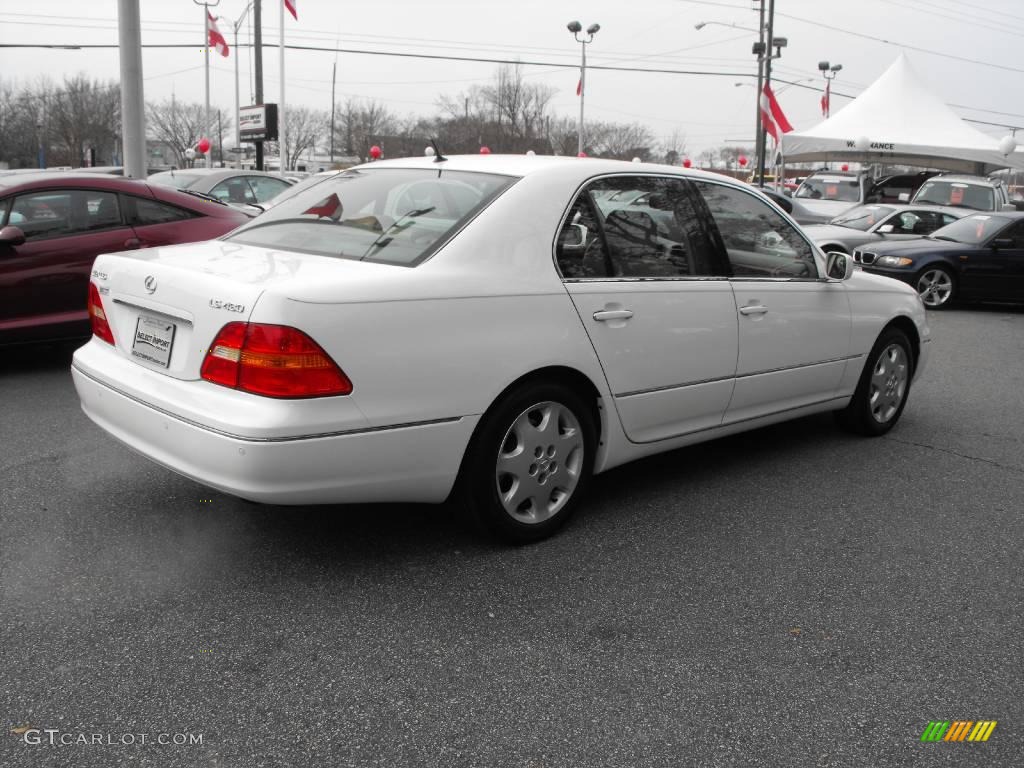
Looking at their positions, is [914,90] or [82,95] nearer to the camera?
[914,90]

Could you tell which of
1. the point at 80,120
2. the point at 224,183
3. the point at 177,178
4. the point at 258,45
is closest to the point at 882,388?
the point at 224,183

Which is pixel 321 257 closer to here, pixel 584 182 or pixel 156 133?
pixel 584 182

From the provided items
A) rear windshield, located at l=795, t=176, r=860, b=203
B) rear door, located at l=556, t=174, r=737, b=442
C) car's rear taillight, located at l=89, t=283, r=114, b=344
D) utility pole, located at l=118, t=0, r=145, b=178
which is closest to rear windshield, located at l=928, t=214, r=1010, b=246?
rear windshield, located at l=795, t=176, r=860, b=203

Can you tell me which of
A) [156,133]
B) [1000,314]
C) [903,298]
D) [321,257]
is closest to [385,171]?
[321,257]

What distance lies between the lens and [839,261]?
205 inches

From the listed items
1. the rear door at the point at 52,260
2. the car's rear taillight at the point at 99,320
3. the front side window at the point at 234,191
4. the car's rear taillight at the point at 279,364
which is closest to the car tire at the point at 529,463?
the car's rear taillight at the point at 279,364

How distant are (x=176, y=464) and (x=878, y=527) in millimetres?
2929

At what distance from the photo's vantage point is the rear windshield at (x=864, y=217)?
1697 cm

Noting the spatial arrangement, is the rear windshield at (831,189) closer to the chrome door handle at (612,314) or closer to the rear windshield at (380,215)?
the chrome door handle at (612,314)

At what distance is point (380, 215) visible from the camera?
3918mm

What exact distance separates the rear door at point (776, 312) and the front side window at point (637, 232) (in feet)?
0.55

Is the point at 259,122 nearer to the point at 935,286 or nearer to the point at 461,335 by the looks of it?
the point at 935,286

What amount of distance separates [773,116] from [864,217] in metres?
7.45

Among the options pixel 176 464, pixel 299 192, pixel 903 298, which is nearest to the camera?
pixel 176 464
